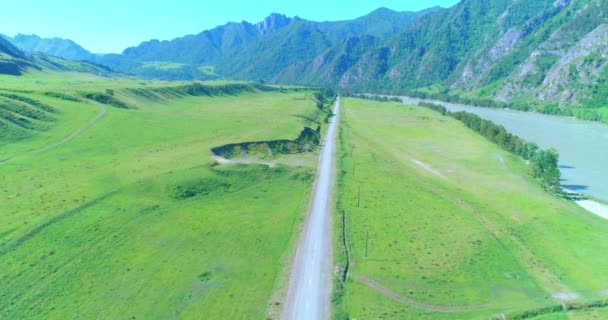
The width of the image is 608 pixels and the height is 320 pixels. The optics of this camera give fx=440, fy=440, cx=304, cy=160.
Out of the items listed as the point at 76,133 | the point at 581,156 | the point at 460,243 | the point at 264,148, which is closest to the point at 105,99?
the point at 76,133

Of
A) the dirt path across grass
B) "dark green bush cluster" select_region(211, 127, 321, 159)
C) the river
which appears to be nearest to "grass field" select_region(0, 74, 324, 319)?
the dirt path across grass

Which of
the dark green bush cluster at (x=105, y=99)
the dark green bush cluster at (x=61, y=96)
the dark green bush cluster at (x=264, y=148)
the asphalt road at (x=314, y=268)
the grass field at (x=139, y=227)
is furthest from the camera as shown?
the dark green bush cluster at (x=105, y=99)

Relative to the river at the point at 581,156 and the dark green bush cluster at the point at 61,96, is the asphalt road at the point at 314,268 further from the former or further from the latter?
the dark green bush cluster at the point at 61,96

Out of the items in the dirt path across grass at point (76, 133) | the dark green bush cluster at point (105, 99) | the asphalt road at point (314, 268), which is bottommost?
the asphalt road at point (314, 268)

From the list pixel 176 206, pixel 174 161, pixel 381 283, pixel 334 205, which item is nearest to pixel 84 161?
pixel 174 161

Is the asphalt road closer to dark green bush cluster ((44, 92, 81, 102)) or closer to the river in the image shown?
the river

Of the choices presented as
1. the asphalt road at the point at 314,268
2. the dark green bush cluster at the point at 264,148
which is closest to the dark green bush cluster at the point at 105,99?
the dark green bush cluster at the point at 264,148
